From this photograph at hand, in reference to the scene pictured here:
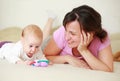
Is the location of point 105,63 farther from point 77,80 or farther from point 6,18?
point 6,18

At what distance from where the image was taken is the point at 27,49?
64.8 inches

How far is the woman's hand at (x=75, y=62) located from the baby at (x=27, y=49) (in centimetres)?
17

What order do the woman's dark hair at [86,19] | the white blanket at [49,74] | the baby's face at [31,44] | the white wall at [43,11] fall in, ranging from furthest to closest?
the white wall at [43,11] < the baby's face at [31,44] < the woman's dark hair at [86,19] < the white blanket at [49,74]

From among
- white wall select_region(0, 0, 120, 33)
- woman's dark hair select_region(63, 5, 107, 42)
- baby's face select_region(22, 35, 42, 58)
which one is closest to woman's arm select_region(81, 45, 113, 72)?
woman's dark hair select_region(63, 5, 107, 42)

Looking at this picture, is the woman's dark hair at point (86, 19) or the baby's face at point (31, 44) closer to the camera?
the woman's dark hair at point (86, 19)

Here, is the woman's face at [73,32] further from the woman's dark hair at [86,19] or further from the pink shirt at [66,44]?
the pink shirt at [66,44]

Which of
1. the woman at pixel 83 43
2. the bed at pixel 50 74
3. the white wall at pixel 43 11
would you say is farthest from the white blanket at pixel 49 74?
the white wall at pixel 43 11

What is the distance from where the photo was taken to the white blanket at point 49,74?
1264mm

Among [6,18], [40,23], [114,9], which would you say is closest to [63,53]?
[114,9]

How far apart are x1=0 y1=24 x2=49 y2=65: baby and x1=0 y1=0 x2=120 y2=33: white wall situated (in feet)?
2.80

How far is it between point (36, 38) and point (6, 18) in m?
1.37

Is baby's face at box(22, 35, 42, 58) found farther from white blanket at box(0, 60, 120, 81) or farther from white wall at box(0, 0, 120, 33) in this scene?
white wall at box(0, 0, 120, 33)

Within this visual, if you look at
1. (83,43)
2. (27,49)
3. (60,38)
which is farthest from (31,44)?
(83,43)

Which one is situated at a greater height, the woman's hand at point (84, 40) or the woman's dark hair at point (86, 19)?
the woman's dark hair at point (86, 19)
